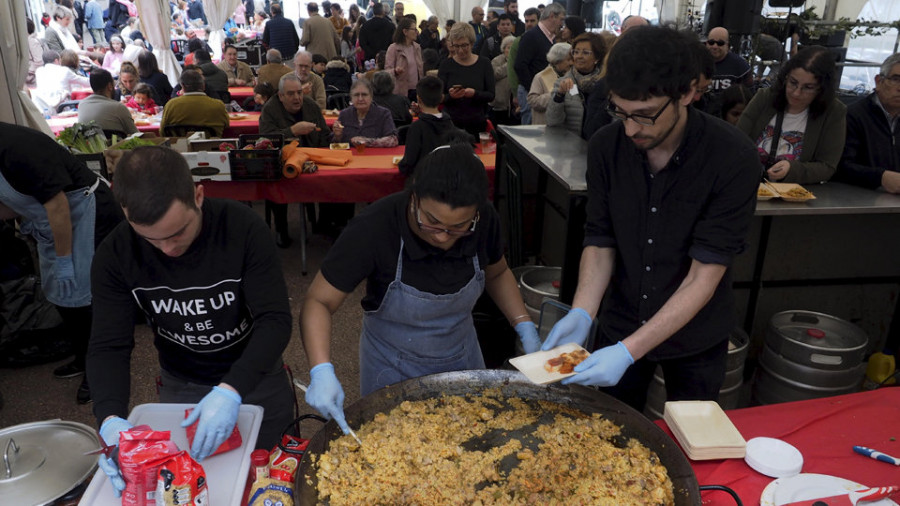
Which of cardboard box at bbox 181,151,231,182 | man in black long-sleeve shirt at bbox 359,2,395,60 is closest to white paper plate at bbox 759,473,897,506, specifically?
cardboard box at bbox 181,151,231,182

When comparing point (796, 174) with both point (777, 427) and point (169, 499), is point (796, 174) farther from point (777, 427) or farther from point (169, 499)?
point (169, 499)

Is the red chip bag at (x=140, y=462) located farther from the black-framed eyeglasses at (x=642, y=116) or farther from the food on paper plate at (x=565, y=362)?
the black-framed eyeglasses at (x=642, y=116)

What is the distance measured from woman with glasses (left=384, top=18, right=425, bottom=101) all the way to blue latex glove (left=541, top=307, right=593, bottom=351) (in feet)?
20.4

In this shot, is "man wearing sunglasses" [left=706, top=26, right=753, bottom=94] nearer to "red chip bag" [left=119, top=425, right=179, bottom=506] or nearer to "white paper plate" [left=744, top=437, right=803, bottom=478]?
"white paper plate" [left=744, top=437, right=803, bottom=478]

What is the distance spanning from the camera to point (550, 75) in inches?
219

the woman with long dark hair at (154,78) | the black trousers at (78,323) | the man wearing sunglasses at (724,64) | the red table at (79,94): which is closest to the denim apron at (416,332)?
the black trousers at (78,323)

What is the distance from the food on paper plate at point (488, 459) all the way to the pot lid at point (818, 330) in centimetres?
170

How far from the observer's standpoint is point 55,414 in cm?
314

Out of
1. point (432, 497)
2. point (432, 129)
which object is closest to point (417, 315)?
point (432, 497)

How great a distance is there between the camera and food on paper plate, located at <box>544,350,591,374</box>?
1630 millimetres

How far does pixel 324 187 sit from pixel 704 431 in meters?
3.42

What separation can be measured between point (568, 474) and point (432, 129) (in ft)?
10.8

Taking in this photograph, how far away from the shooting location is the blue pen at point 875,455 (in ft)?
4.89

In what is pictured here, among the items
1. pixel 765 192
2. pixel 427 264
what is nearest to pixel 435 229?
pixel 427 264
